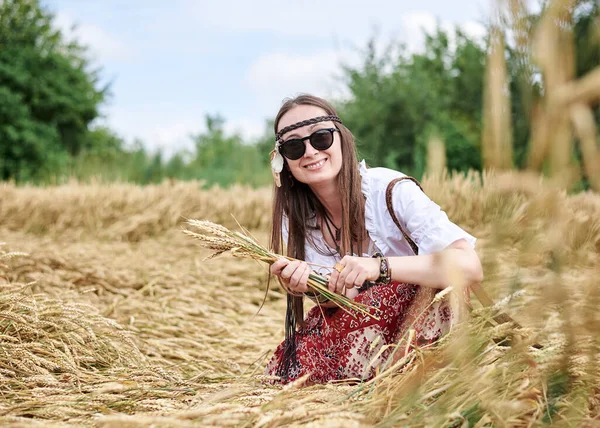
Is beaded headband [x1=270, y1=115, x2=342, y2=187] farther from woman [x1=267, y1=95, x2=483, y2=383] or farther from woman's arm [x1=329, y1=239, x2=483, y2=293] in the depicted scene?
woman's arm [x1=329, y1=239, x2=483, y2=293]

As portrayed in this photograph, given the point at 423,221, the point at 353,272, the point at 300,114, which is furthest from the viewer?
the point at 300,114

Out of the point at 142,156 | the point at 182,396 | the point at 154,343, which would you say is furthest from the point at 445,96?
the point at 182,396

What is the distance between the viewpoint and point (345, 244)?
97.5 inches

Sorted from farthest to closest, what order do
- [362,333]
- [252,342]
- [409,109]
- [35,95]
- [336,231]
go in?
[35,95] → [409,109] → [252,342] → [336,231] → [362,333]

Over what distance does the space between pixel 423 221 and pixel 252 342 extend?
154 cm

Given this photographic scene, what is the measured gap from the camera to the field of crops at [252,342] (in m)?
1.27

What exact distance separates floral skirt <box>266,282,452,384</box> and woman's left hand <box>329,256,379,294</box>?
6.8 inches

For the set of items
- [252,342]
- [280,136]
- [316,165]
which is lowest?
[252,342]

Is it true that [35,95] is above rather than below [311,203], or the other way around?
above

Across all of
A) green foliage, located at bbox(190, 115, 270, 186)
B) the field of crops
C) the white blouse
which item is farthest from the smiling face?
green foliage, located at bbox(190, 115, 270, 186)

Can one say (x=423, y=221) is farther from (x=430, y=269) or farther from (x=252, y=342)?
(x=252, y=342)

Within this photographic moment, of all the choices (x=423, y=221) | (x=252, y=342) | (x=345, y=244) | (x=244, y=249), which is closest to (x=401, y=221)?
(x=423, y=221)

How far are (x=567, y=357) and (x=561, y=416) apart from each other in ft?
0.57

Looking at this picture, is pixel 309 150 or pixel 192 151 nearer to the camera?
pixel 309 150
